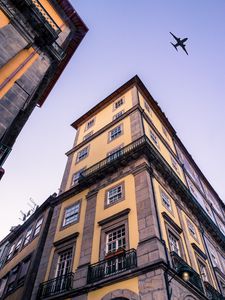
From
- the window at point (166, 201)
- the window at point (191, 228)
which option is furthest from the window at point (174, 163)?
the window at point (166, 201)

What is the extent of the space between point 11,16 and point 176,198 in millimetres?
15254

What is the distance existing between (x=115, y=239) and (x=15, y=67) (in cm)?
985

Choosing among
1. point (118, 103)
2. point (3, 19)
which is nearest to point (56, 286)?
point (3, 19)

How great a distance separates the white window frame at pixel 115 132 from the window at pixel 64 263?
10329 mm

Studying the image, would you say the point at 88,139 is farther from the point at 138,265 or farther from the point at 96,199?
the point at 138,265

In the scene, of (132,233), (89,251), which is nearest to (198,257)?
(132,233)

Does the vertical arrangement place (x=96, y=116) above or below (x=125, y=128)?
above

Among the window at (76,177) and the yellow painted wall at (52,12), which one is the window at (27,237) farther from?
the yellow painted wall at (52,12)

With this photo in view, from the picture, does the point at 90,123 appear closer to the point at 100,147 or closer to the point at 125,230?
the point at 100,147

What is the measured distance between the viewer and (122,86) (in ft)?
90.2

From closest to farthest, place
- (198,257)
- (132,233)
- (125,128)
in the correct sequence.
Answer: (132,233) → (198,257) → (125,128)

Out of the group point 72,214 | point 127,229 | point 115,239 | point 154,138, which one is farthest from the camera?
point 154,138

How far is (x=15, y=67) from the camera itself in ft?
35.4

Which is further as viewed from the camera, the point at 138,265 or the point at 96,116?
the point at 96,116
